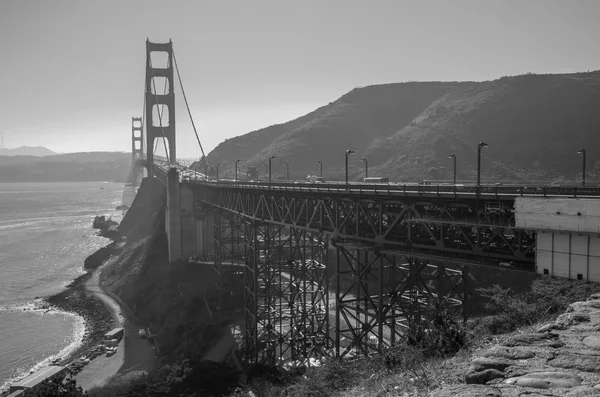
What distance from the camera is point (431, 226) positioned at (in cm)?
1869

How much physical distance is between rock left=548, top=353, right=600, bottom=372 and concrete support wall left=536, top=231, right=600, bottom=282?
16.0ft

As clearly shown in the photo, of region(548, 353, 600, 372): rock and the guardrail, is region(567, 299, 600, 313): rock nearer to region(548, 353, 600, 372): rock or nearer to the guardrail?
the guardrail

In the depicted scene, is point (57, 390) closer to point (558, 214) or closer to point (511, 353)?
point (511, 353)

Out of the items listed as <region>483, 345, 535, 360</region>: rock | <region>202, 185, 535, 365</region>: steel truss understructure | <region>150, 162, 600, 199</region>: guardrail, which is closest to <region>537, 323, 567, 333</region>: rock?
<region>483, 345, 535, 360</region>: rock

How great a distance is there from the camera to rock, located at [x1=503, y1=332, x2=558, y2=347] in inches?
385

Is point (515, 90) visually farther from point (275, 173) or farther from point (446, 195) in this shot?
point (446, 195)

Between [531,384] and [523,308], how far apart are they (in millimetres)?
8011

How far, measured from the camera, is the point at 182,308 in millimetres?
42000

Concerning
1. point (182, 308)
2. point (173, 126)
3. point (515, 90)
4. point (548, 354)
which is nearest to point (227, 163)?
point (173, 126)

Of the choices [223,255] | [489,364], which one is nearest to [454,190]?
[489,364]

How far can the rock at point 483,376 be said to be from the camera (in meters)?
8.29

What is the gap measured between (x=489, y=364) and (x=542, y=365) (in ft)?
2.82

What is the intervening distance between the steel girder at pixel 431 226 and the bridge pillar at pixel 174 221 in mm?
26373

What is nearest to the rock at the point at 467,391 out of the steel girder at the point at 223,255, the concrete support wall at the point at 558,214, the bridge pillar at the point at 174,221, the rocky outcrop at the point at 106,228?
the concrete support wall at the point at 558,214
